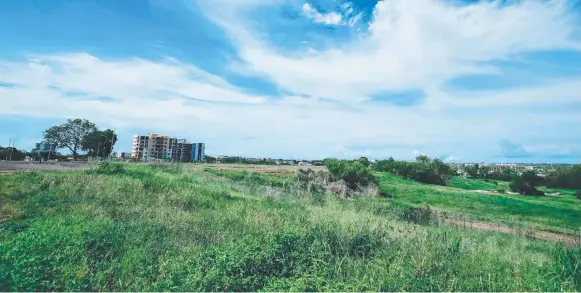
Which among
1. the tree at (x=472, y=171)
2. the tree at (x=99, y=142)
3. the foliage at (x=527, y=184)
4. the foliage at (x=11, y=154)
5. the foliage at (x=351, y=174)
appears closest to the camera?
the foliage at (x=351, y=174)

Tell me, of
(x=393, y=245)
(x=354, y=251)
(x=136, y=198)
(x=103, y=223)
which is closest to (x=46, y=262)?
(x=103, y=223)

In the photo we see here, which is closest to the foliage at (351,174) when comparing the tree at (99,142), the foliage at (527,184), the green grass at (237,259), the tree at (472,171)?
the foliage at (527,184)

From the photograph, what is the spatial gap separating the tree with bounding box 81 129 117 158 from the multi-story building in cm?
4201

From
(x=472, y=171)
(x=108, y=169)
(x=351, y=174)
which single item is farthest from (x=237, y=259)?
(x=472, y=171)

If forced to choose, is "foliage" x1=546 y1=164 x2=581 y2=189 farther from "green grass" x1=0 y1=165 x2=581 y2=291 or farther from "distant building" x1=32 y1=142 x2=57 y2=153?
"distant building" x1=32 y1=142 x2=57 y2=153

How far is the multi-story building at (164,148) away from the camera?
99.6 metres

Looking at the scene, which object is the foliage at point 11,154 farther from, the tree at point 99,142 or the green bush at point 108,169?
the green bush at point 108,169

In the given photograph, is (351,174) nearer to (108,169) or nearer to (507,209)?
(507,209)

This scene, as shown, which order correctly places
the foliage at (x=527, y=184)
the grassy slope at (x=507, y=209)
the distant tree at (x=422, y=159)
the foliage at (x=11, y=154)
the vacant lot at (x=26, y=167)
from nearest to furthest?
the grassy slope at (x=507, y=209), the vacant lot at (x=26, y=167), the foliage at (x=527, y=184), the foliage at (x=11, y=154), the distant tree at (x=422, y=159)

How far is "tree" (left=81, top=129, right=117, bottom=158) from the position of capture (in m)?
49.8

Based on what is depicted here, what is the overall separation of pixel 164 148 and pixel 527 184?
94.0 m

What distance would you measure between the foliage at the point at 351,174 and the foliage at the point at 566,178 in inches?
845

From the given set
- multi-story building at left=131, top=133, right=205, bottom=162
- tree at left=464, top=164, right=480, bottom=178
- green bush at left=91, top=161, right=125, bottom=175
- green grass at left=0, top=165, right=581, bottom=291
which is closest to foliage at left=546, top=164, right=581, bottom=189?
tree at left=464, top=164, right=480, bottom=178

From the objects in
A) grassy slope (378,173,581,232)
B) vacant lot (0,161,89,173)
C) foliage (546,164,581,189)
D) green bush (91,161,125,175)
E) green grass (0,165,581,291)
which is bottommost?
grassy slope (378,173,581,232)
